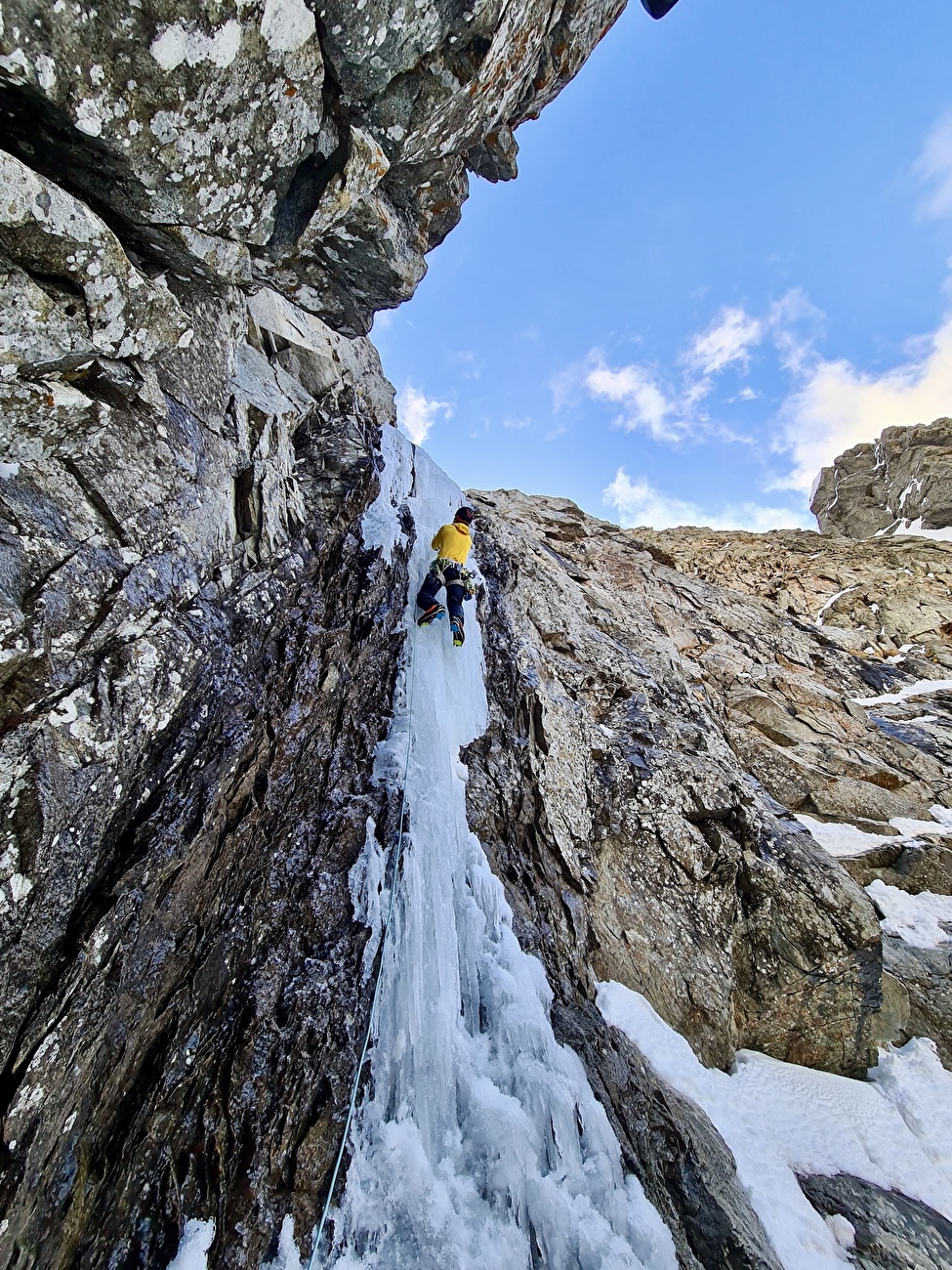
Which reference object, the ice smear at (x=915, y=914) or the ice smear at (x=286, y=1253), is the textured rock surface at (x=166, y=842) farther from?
the ice smear at (x=915, y=914)

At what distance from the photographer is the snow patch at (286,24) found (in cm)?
306

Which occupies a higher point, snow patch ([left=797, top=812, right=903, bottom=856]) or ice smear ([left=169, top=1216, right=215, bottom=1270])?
snow patch ([left=797, top=812, right=903, bottom=856])

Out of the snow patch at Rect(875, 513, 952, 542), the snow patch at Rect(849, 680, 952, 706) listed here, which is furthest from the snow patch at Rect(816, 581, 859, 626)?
the snow patch at Rect(875, 513, 952, 542)

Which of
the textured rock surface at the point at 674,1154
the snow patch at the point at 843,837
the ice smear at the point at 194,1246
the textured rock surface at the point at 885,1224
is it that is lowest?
the textured rock surface at the point at 885,1224

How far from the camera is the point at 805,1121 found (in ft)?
16.7

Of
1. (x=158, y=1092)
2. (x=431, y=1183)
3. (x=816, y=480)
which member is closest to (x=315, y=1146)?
(x=431, y=1183)

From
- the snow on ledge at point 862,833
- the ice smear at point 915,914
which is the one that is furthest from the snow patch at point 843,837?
the ice smear at point 915,914

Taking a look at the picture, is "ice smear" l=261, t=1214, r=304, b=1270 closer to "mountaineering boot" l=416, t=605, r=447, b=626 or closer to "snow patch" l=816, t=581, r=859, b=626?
"mountaineering boot" l=416, t=605, r=447, b=626

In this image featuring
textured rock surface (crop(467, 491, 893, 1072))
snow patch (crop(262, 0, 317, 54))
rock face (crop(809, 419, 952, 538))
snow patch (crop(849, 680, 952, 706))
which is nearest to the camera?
snow patch (crop(262, 0, 317, 54))

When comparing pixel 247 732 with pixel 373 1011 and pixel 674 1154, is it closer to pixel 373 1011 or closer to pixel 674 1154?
pixel 373 1011

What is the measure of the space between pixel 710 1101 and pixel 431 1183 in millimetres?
3356

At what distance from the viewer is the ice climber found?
7008 millimetres

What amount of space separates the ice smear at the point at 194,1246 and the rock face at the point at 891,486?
34.0 metres

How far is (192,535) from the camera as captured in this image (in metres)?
4.18
